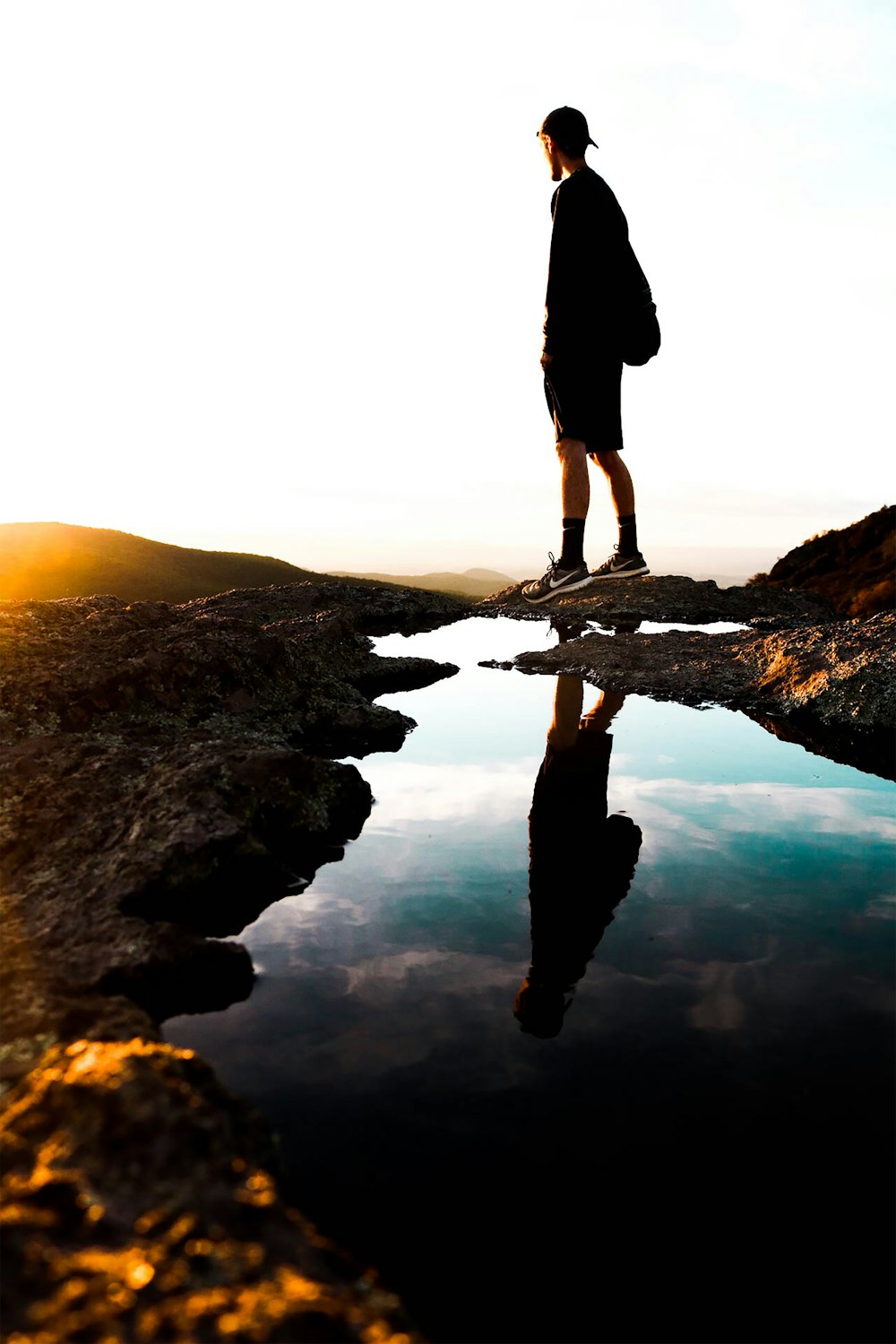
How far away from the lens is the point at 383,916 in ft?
7.66

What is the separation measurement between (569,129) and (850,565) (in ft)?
31.8

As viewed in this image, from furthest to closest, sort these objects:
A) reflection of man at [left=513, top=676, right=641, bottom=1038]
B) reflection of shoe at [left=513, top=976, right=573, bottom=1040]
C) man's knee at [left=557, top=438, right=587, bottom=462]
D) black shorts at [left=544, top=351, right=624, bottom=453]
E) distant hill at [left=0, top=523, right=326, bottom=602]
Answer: distant hill at [left=0, top=523, right=326, bottom=602] → man's knee at [left=557, top=438, right=587, bottom=462] → black shorts at [left=544, top=351, right=624, bottom=453] → reflection of man at [left=513, top=676, right=641, bottom=1038] → reflection of shoe at [left=513, top=976, right=573, bottom=1040]

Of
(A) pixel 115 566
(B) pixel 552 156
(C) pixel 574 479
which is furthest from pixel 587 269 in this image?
(A) pixel 115 566

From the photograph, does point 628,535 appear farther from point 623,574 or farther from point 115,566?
point 115,566

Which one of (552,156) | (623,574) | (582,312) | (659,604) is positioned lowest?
(659,604)

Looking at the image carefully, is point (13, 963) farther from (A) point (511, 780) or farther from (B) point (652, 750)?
(B) point (652, 750)

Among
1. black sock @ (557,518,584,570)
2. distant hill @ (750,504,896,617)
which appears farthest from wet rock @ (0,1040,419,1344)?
distant hill @ (750,504,896,617)

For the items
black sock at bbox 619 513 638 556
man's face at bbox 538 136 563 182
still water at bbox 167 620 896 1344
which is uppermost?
man's face at bbox 538 136 563 182

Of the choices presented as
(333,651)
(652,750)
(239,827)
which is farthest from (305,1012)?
(333,651)

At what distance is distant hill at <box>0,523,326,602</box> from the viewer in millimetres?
20344

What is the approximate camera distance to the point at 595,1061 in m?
1.70

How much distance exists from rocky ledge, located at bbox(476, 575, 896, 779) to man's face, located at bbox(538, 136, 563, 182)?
4073 mm

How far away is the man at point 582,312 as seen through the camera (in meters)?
7.18

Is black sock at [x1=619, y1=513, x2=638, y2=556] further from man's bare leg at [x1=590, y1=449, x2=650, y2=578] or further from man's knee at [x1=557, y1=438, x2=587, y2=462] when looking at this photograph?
man's knee at [x1=557, y1=438, x2=587, y2=462]
